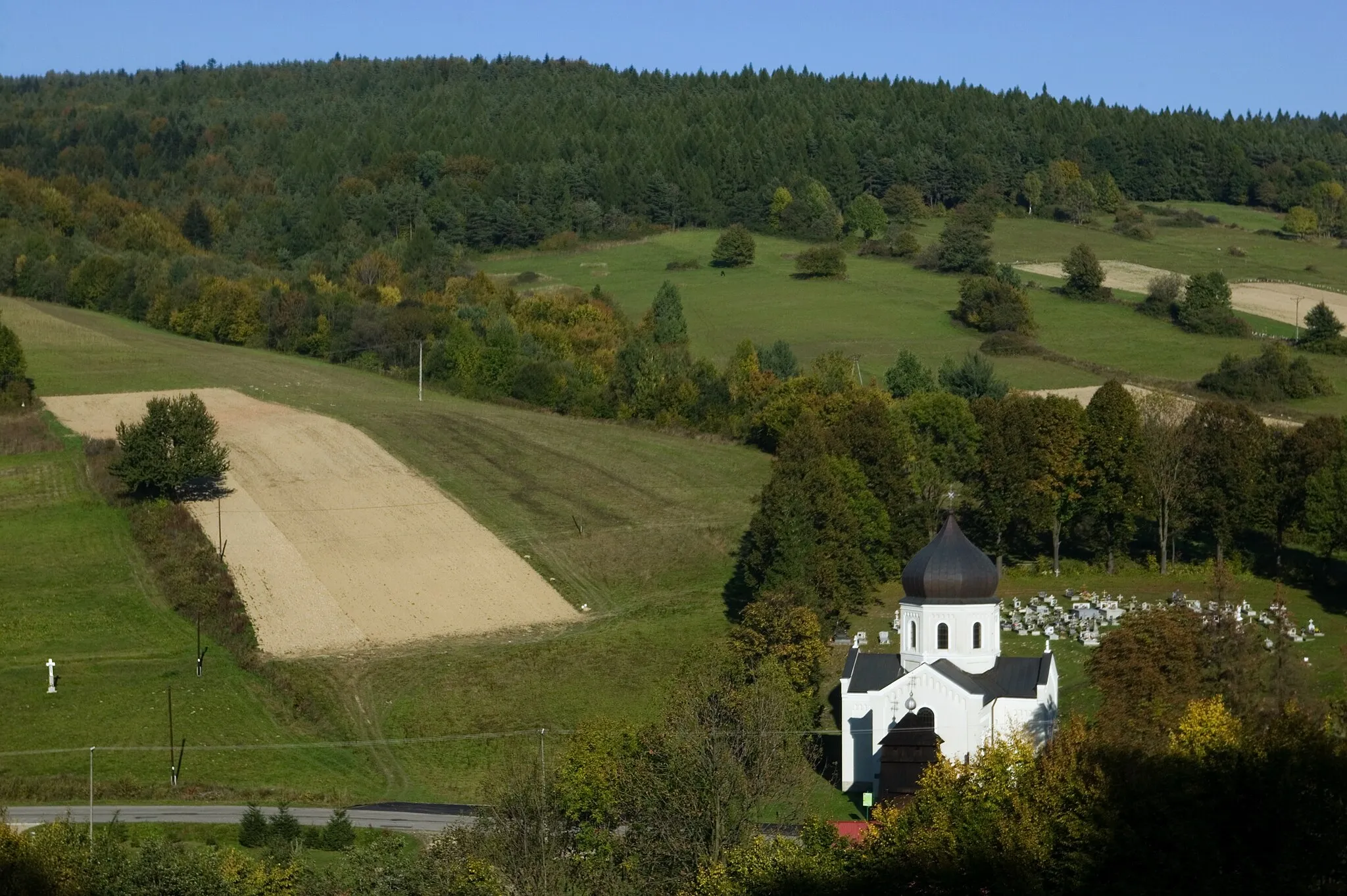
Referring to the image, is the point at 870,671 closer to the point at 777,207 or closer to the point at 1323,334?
the point at 1323,334

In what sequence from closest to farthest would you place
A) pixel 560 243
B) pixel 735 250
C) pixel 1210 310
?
1. pixel 1210 310
2. pixel 735 250
3. pixel 560 243

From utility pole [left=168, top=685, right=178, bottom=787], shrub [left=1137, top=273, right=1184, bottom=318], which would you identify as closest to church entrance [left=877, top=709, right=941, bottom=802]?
utility pole [left=168, top=685, right=178, bottom=787]

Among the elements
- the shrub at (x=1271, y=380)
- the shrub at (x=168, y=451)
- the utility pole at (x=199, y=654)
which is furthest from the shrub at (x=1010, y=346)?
the utility pole at (x=199, y=654)

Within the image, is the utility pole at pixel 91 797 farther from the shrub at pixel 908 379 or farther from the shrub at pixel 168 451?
the shrub at pixel 908 379

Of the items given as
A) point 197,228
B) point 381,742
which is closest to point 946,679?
point 381,742

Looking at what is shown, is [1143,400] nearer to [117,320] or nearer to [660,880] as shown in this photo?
[660,880]

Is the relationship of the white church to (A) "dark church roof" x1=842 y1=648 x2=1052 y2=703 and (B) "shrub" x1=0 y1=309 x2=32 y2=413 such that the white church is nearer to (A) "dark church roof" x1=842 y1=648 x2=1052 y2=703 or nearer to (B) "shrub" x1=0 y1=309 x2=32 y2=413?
(A) "dark church roof" x1=842 y1=648 x2=1052 y2=703

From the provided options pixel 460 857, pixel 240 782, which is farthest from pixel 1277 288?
pixel 460 857
